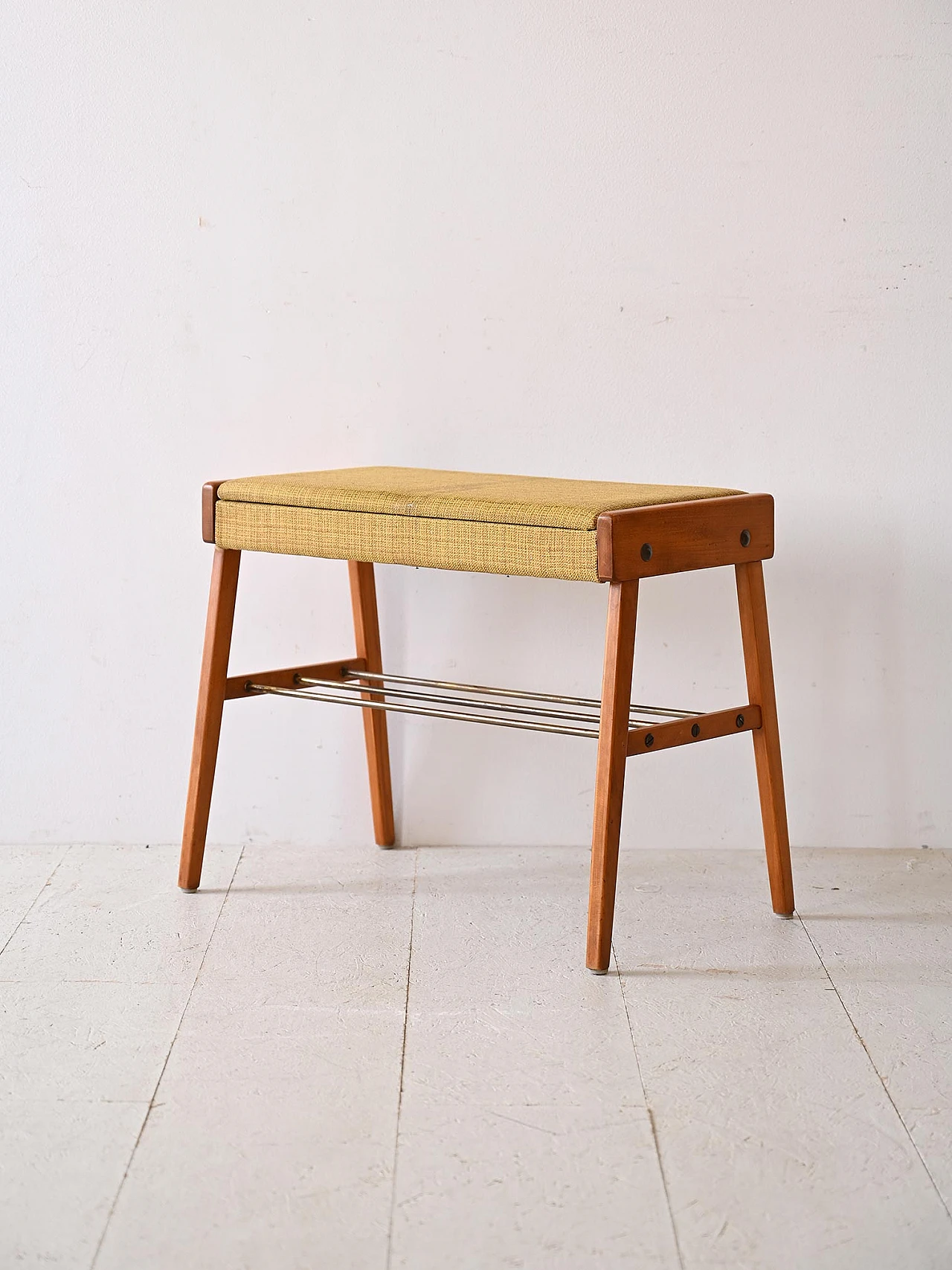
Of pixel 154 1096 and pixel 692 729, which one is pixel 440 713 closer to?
pixel 692 729

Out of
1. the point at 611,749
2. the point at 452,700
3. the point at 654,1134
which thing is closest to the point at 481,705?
the point at 452,700

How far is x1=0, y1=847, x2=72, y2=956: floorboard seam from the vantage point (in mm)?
1537

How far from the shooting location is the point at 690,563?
144 centimetres

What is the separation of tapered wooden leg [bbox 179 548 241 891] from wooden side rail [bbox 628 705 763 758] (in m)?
0.53

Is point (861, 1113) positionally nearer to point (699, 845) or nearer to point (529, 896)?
point (529, 896)

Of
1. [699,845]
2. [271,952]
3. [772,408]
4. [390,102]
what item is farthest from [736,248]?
[271,952]

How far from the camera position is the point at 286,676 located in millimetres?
1734

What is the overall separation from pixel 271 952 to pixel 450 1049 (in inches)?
12.6

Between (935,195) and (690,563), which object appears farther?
(935,195)

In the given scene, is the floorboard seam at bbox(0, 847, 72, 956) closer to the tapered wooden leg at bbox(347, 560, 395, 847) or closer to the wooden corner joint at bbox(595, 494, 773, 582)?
the tapered wooden leg at bbox(347, 560, 395, 847)

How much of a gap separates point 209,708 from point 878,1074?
89 cm

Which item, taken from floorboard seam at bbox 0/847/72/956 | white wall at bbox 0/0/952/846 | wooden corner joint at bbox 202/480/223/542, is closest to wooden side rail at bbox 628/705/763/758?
white wall at bbox 0/0/952/846

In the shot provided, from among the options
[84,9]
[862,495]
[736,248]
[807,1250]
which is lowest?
[807,1250]

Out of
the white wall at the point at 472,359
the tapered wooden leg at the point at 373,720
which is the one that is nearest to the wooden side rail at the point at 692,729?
the white wall at the point at 472,359
